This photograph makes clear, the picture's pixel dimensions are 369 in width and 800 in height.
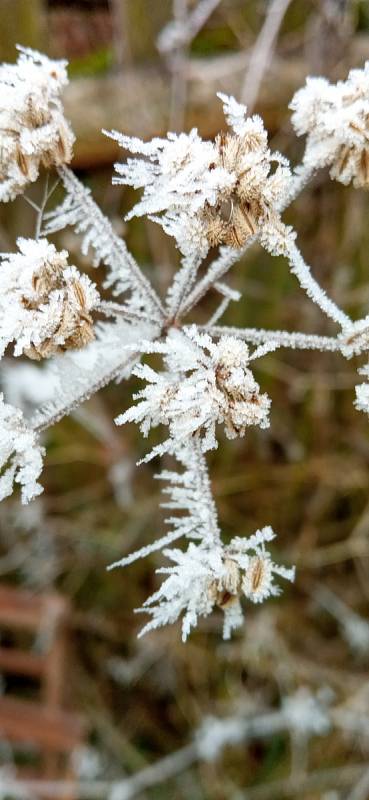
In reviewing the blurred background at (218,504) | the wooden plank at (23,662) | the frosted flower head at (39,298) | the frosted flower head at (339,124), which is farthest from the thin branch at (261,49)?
the wooden plank at (23,662)

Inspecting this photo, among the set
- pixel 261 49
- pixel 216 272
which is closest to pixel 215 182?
pixel 216 272

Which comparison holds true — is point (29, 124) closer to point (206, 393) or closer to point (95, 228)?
point (95, 228)

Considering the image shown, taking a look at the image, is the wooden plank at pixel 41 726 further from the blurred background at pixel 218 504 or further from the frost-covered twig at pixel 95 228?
the frost-covered twig at pixel 95 228

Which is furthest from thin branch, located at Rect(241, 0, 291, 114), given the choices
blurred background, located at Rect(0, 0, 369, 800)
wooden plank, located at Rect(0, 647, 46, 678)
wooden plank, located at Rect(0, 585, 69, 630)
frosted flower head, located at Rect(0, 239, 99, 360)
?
wooden plank, located at Rect(0, 647, 46, 678)

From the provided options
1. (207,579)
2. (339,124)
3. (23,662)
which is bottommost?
(207,579)

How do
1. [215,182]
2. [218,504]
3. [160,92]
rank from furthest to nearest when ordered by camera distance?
[218,504]
[160,92]
[215,182]

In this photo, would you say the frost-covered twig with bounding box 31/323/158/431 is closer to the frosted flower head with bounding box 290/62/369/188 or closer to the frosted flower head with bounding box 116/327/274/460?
the frosted flower head with bounding box 116/327/274/460
